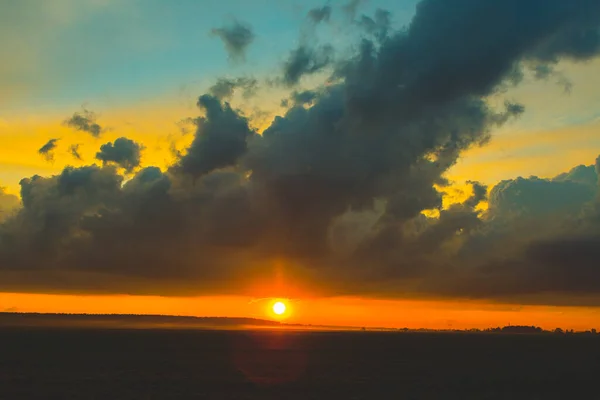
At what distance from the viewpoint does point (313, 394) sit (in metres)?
64.7

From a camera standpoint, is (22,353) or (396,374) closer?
(396,374)

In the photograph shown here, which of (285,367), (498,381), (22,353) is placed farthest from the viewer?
(22,353)

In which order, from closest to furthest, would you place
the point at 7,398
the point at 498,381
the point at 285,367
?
the point at 7,398 → the point at 498,381 → the point at 285,367

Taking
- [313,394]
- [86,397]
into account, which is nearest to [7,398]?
[86,397]

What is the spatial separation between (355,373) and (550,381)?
83.2ft

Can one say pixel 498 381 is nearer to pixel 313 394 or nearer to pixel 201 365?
pixel 313 394

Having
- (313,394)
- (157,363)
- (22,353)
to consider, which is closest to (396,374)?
(313,394)

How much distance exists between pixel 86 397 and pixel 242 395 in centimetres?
1438

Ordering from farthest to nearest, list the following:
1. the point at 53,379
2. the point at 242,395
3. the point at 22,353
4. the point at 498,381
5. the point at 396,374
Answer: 1. the point at 22,353
2. the point at 396,374
3. the point at 498,381
4. the point at 53,379
5. the point at 242,395

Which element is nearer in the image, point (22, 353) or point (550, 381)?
point (550, 381)

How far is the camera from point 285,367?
97.8 meters

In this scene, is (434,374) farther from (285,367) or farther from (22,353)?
(22,353)

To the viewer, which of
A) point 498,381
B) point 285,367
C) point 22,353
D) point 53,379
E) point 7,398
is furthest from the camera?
point 22,353

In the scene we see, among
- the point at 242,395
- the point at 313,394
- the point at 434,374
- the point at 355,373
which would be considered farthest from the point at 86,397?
the point at 434,374
